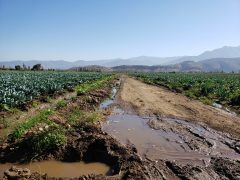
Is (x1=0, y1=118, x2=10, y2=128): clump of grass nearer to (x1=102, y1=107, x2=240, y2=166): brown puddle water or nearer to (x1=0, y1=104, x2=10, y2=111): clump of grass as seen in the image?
(x1=0, y1=104, x2=10, y2=111): clump of grass

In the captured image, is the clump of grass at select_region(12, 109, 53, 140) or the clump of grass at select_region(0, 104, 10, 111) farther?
the clump of grass at select_region(0, 104, 10, 111)

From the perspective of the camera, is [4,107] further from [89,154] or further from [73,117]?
[89,154]

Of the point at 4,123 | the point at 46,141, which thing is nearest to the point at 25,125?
the point at 4,123

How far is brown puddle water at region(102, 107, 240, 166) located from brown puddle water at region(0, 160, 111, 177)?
137 cm

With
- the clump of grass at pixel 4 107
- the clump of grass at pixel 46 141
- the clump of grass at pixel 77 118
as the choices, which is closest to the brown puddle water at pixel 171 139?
the clump of grass at pixel 77 118

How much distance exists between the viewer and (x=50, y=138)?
8.45 meters

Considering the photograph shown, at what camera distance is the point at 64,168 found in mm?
7797

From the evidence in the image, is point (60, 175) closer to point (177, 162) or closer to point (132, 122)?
point (177, 162)

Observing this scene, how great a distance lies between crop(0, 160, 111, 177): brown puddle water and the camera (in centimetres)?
748

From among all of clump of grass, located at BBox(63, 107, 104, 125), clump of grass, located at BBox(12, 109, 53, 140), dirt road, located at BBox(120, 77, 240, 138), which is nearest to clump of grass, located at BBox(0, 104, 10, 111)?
clump of grass, located at BBox(12, 109, 53, 140)

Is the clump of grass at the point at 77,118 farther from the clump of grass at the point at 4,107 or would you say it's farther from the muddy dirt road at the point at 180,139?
the clump of grass at the point at 4,107

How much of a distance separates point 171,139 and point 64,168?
395 cm

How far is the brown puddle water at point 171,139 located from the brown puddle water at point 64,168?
1372 millimetres

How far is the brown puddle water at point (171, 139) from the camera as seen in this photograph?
8.49 m
